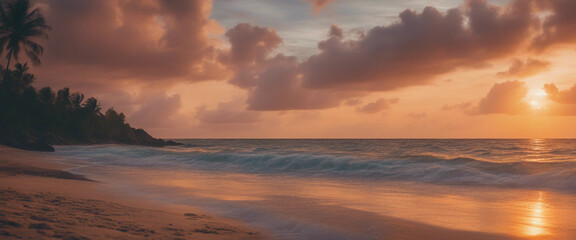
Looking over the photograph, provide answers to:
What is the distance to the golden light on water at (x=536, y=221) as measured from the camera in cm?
600

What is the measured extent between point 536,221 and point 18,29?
46.8 metres

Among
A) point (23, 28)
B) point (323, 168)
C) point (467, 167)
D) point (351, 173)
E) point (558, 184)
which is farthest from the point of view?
point (23, 28)

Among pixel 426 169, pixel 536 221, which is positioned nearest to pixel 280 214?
pixel 536 221

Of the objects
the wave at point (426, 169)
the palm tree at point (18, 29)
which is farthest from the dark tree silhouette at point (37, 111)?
the wave at point (426, 169)

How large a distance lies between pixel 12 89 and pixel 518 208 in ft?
197

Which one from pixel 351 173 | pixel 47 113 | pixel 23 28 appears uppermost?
pixel 23 28

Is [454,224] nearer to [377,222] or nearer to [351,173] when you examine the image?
[377,222]

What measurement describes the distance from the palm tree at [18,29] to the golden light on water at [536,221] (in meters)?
43.7

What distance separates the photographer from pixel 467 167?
17.0 meters

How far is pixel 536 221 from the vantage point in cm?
683

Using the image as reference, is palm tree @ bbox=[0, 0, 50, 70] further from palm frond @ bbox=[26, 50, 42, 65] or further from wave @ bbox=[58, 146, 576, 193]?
wave @ bbox=[58, 146, 576, 193]

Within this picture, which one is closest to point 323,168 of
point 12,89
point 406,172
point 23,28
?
point 406,172

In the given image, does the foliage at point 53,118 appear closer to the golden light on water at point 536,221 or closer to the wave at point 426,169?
the wave at point 426,169

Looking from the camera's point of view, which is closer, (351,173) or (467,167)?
(467,167)
